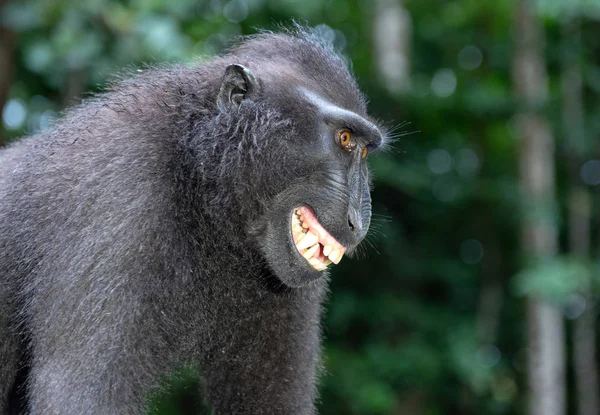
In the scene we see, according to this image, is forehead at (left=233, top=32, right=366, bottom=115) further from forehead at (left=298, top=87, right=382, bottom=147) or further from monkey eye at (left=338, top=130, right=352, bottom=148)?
monkey eye at (left=338, top=130, right=352, bottom=148)

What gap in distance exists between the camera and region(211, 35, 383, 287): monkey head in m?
3.77

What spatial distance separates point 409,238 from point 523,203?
223cm

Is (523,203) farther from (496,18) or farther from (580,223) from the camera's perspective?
(496,18)

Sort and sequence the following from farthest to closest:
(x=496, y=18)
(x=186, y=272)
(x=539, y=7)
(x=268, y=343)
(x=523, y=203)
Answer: (x=496, y=18)
(x=523, y=203)
(x=539, y=7)
(x=268, y=343)
(x=186, y=272)

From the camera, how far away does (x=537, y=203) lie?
32.7ft

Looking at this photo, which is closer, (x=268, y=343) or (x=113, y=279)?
(x=113, y=279)

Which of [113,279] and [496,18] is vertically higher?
[496,18]

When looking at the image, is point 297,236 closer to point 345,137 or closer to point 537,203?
point 345,137

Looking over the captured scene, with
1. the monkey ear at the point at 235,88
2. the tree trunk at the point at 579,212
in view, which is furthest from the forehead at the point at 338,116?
the tree trunk at the point at 579,212

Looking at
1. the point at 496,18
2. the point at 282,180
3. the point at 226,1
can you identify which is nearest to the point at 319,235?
the point at 282,180

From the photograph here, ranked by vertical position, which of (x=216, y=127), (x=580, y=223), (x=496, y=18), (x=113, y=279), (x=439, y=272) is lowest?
(x=113, y=279)

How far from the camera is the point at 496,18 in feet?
45.4

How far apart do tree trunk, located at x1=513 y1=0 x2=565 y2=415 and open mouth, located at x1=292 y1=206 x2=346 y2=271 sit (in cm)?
609

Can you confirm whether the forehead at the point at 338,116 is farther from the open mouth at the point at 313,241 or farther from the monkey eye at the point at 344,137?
the open mouth at the point at 313,241
